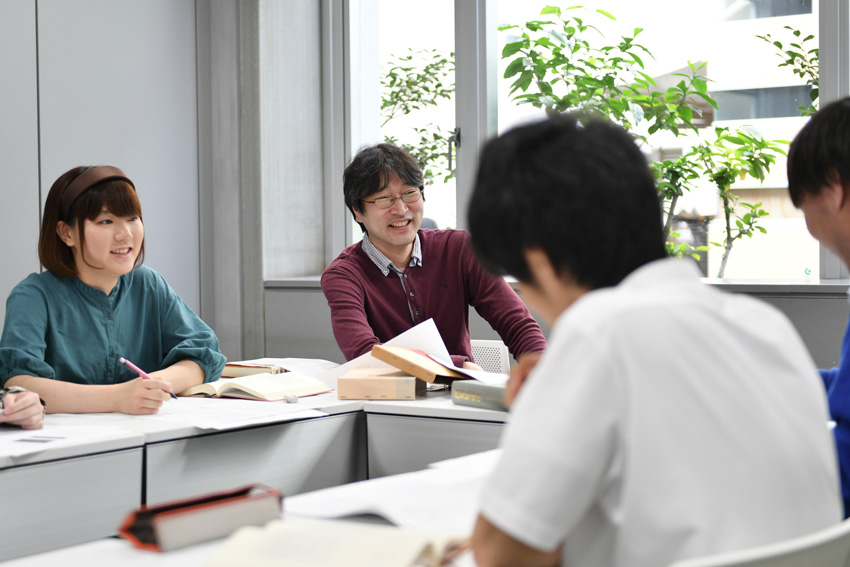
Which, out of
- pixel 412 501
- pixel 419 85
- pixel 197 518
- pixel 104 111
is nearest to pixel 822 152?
pixel 412 501

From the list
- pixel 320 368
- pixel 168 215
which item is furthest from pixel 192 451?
pixel 168 215

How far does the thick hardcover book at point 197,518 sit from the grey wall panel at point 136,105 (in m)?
2.84

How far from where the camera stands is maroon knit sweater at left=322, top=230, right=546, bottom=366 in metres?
2.68

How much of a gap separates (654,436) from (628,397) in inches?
1.7

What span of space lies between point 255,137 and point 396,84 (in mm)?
802

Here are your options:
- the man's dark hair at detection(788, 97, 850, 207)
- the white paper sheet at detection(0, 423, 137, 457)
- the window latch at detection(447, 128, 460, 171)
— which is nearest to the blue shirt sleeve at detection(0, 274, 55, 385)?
the white paper sheet at detection(0, 423, 137, 457)

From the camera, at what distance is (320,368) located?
106 inches

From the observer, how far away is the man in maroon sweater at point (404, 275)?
105 inches

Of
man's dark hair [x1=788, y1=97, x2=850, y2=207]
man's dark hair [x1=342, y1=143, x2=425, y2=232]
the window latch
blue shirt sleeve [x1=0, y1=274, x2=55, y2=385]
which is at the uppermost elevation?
the window latch

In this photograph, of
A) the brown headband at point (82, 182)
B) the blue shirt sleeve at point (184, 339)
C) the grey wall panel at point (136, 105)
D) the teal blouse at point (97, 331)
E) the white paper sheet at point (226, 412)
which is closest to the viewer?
the white paper sheet at point (226, 412)

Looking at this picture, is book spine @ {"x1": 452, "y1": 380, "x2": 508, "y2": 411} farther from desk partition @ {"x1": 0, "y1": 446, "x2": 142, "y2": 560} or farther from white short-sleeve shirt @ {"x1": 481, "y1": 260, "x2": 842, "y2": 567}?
white short-sleeve shirt @ {"x1": 481, "y1": 260, "x2": 842, "y2": 567}

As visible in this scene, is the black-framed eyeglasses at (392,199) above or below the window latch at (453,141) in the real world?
below

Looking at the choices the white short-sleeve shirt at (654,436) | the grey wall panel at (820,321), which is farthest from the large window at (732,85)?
the white short-sleeve shirt at (654,436)

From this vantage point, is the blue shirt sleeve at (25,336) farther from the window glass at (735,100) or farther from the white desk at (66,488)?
the window glass at (735,100)
